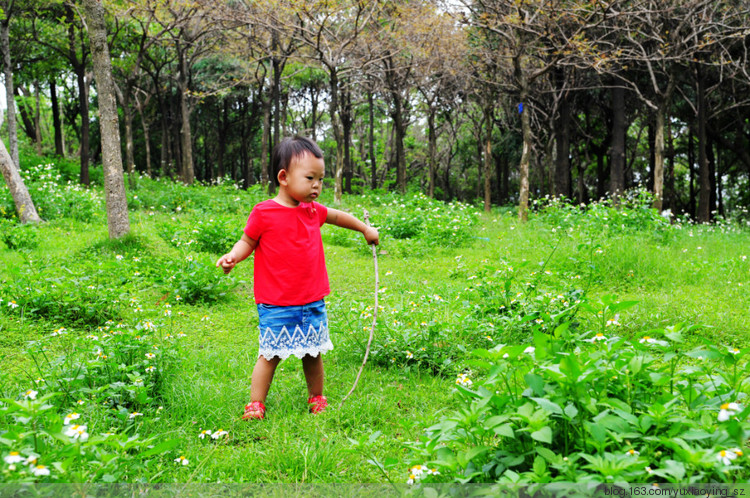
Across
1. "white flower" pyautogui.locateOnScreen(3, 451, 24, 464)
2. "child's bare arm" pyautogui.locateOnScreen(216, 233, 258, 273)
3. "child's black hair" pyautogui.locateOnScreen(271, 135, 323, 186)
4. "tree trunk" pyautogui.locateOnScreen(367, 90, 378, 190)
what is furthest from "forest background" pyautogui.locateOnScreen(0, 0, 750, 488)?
"tree trunk" pyautogui.locateOnScreen(367, 90, 378, 190)

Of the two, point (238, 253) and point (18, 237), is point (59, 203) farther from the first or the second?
point (238, 253)

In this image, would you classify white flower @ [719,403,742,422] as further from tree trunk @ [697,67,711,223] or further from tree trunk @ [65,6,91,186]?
tree trunk @ [65,6,91,186]

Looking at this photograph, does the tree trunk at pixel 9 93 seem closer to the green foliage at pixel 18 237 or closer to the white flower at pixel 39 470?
the green foliage at pixel 18 237

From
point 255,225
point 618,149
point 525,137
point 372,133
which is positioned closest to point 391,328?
point 255,225

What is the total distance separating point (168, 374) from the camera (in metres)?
3.48

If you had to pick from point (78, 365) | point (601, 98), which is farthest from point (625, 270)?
point (601, 98)

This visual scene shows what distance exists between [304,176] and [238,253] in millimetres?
590

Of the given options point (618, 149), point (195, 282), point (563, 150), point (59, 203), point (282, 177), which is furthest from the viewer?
point (563, 150)

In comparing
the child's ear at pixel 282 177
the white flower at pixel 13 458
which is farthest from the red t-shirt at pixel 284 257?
the white flower at pixel 13 458

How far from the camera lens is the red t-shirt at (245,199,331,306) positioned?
3.12m

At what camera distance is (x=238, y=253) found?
10.2 feet

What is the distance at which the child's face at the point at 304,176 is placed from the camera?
3127mm

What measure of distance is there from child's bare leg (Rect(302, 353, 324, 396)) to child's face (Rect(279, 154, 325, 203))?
0.97m

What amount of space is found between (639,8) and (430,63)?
708 cm
